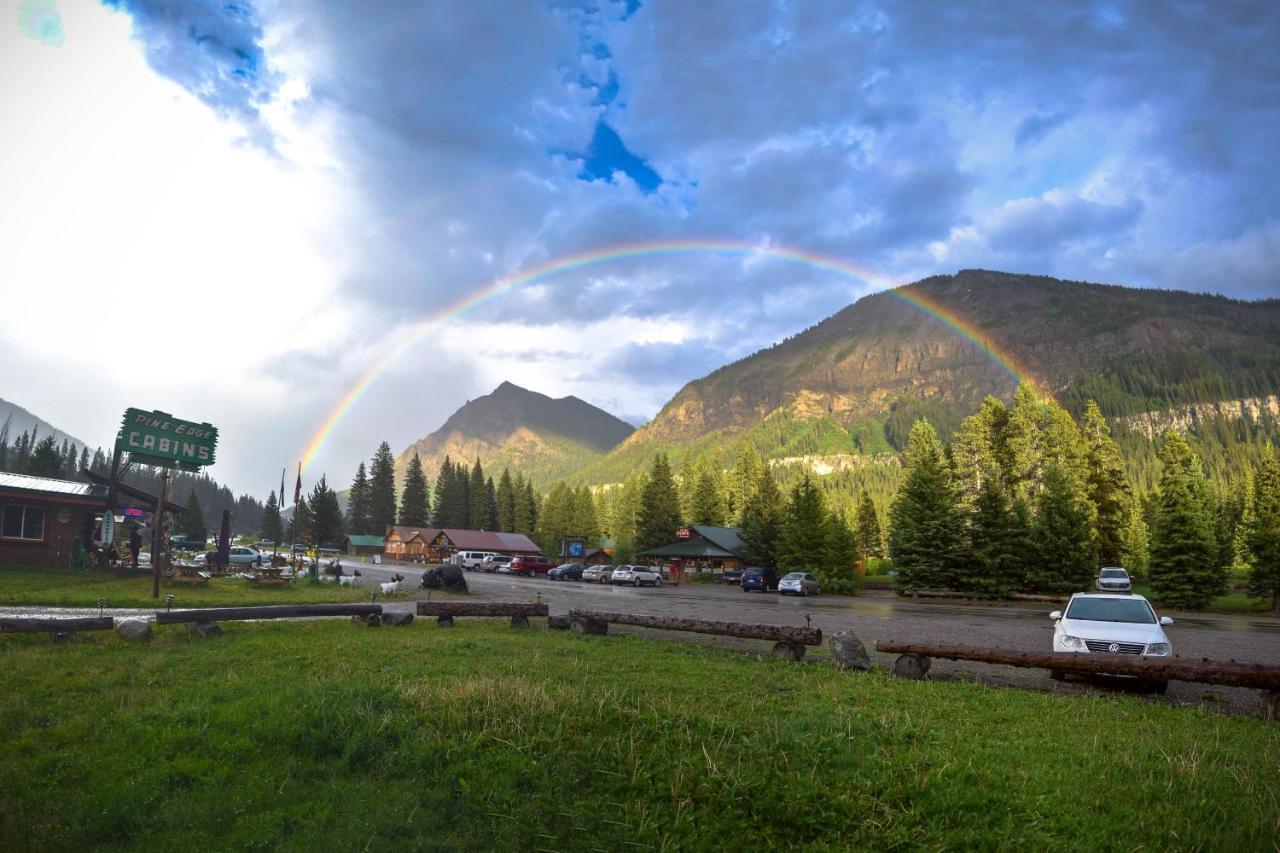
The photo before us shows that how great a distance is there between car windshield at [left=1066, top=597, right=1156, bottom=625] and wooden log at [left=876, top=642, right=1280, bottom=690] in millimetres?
3089

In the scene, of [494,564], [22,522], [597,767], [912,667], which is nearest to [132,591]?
[22,522]

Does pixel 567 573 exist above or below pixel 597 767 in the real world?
below

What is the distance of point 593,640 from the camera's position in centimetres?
1645

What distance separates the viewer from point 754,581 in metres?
55.6

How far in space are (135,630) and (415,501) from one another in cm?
11012

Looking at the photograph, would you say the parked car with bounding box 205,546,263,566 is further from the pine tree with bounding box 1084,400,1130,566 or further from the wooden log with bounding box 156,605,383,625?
the pine tree with bounding box 1084,400,1130,566

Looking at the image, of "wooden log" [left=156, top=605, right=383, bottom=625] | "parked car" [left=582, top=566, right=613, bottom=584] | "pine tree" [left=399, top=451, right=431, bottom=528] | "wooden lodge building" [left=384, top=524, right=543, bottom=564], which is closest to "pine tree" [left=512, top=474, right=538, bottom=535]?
"wooden lodge building" [left=384, top=524, right=543, bottom=564]

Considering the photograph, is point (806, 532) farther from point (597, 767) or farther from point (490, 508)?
point (490, 508)

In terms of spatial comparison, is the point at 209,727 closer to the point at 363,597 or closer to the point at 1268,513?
the point at 363,597

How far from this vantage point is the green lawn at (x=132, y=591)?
71.8ft

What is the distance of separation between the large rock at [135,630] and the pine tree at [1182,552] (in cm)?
4714

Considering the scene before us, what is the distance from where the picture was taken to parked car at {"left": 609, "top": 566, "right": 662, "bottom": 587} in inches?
2263

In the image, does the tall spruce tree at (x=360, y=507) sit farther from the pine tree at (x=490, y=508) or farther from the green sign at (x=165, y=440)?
the green sign at (x=165, y=440)

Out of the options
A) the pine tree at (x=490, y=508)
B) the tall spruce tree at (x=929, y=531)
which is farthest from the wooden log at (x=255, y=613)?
the pine tree at (x=490, y=508)
